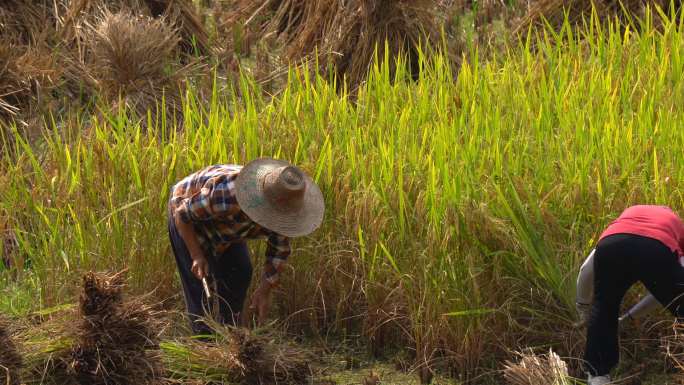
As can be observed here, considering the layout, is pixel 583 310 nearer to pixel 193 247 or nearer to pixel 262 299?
pixel 262 299

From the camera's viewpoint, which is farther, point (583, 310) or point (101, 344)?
point (583, 310)

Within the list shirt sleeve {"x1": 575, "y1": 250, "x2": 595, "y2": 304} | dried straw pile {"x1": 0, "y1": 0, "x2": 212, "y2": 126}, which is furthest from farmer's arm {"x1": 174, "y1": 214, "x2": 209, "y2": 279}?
dried straw pile {"x1": 0, "y1": 0, "x2": 212, "y2": 126}

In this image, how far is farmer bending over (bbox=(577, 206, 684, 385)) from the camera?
4402mm

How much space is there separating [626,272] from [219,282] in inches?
62.6

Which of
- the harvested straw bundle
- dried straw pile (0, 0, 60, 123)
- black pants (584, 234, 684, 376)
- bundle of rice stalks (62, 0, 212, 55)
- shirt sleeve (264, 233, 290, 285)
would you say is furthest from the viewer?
bundle of rice stalks (62, 0, 212, 55)

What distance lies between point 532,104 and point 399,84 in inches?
29.4

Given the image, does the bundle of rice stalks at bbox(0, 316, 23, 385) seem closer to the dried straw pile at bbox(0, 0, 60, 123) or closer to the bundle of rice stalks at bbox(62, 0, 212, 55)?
the dried straw pile at bbox(0, 0, 60, 123)

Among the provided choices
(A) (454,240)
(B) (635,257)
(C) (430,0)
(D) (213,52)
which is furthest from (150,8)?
(B) (635,257)

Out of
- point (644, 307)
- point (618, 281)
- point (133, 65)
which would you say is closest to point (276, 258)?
point (618, 281)

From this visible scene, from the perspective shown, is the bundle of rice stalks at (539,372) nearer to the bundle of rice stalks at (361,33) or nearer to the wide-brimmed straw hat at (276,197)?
the wide-brimmed straw hat at (276,197)

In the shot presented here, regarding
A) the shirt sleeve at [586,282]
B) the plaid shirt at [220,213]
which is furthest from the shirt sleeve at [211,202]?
the shirt sleeve at [586,282]

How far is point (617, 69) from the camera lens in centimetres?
671

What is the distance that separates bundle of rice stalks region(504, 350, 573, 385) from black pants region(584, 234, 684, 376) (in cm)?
17

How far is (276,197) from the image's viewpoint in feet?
15.1
